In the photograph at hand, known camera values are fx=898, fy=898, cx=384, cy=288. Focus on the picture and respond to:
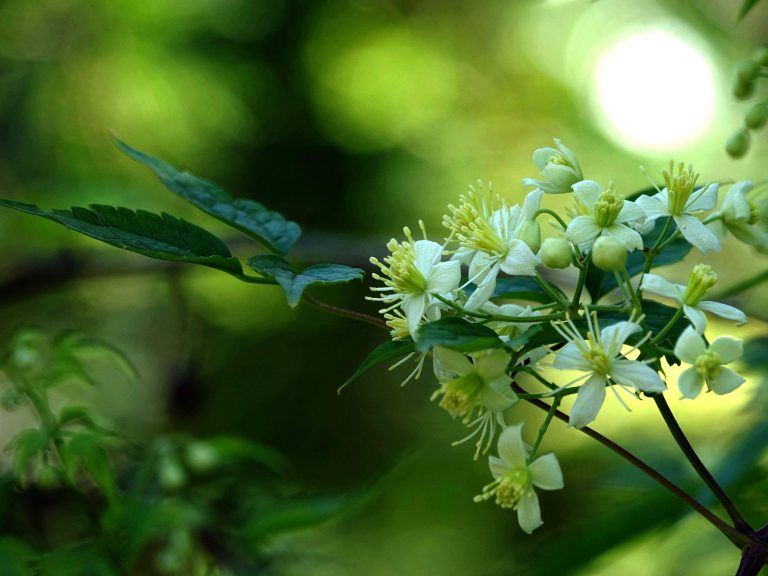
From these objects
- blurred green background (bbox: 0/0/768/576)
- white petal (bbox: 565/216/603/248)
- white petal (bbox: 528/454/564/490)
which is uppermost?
white petal (bbox: 565/216/603/248)

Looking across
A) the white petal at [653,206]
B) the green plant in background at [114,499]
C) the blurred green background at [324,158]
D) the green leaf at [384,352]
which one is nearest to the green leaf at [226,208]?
the green leaf at [384,352]

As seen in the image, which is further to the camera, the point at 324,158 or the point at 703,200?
the point at 324,158

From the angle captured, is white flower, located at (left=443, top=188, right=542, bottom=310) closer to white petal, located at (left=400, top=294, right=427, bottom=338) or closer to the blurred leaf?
white petal, located at (left=400, top=294, right=427, bottom=338)

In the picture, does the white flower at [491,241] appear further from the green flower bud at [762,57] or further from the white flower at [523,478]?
the green flower bud at [762,57]

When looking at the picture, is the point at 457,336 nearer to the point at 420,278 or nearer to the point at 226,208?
the point at 420,278

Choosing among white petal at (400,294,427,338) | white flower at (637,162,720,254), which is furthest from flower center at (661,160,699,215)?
white petal at (400,294,427,338)

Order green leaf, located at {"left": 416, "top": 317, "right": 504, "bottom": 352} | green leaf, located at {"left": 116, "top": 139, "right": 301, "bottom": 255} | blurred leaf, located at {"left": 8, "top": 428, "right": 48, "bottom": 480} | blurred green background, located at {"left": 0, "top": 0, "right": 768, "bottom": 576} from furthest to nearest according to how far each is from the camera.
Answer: blurred green background, located at {"left": 0, "top": 0, "right": 768, "bottom": 576} < blurred leaf, located at {"left": 8, "top": 428, "right": 48, "bottom": 480} < green leaf, located at {"left": 116, "top": 139, "right": 301, "bottom": 255} < green leaf, located at {"left": 416, "top": 317, "right": 504, "bottom": 352}

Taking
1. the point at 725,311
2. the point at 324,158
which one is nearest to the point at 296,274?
the point at 725,311
